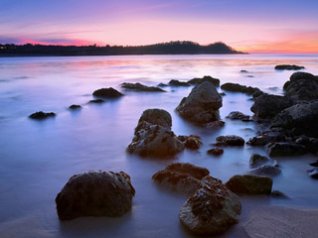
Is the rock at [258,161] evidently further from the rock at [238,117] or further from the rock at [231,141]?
the rock at [238,117]

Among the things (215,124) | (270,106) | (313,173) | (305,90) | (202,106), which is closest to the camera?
(313,173)

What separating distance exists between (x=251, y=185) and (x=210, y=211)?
101 centimetres

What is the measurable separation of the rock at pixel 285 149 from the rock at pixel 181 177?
1542 mm

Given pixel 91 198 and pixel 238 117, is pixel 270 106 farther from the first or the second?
pixel 91 198

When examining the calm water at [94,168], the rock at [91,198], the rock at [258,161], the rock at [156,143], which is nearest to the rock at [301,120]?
the calm water at [94,168]

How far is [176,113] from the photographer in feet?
35.0

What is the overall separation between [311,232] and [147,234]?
1386 millimetres

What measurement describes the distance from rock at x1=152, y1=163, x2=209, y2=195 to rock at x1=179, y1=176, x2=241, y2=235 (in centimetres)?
55

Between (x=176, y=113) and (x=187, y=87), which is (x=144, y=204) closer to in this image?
(x=176, y=113)

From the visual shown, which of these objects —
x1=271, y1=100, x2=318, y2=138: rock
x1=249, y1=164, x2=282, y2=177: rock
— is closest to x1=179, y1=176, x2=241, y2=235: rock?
x1=249, y1=164, x2=282, y2=177: rock

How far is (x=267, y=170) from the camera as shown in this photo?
5141 millimetres

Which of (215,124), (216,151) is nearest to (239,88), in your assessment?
(215,124)

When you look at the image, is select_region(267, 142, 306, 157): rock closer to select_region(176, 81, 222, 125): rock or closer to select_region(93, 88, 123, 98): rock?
select_region(176, 81, 222, 125): rock

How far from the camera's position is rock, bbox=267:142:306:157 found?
19.3ft
